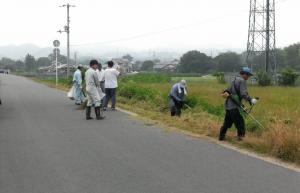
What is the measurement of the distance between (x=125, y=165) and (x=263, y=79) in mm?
49403

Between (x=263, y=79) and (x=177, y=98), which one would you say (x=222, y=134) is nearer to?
(x=177, y=98)

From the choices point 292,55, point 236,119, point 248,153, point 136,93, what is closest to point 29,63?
point 292,55

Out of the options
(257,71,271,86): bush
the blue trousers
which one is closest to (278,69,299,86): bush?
(257,71,271,86): bush

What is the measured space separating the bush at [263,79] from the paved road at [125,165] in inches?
1752

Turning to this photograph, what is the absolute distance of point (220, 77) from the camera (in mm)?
62469

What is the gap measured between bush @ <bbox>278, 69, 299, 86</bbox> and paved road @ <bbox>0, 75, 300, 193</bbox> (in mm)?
47678

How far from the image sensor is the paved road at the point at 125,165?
7.17 m

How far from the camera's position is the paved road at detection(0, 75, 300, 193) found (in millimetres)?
7168

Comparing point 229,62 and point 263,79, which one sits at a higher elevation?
point 229,62

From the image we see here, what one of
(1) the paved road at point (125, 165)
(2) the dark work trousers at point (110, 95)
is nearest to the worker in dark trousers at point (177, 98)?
(2) the dark work trousers at point (110, 95)

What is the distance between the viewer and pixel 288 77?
58.9m

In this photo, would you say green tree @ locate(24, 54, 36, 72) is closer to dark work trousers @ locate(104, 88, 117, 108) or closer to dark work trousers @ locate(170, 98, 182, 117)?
dark work trousers @ locate(104, 88, 117, 108)

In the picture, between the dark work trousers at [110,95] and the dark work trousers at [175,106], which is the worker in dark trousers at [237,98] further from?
the dark work trousers at [110,95]

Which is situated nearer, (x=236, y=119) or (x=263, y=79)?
(x=236, y=119)
